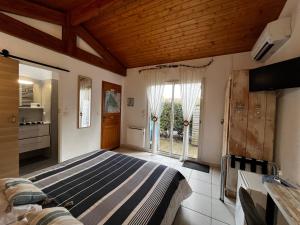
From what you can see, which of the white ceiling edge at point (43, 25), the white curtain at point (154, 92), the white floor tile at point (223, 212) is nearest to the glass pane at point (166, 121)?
the white curtain at point (154, 92)

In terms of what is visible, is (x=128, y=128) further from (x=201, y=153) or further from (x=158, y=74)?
(x=201, y=153)

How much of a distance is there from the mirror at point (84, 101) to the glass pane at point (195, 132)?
2.54m

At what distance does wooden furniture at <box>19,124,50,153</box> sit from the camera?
9.37ft

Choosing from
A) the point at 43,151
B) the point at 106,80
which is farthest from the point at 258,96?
the point at 43,151

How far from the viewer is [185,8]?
90.4 inches

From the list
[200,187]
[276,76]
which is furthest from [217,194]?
[276,76]

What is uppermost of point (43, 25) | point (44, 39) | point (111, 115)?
point (43, 25)

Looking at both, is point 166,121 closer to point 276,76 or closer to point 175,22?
point 175,22

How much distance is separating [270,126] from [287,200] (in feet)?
4.23

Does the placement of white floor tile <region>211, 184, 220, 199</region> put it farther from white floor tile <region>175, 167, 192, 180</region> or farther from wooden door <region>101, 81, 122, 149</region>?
wooden door <region>101, 81, 122, 149</region>

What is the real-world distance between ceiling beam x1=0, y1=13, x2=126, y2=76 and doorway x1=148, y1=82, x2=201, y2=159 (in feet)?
6.43

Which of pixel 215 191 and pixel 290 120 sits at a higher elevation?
pixel 290 120

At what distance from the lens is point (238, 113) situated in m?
2.08

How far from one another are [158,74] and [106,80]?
55.7 inches
